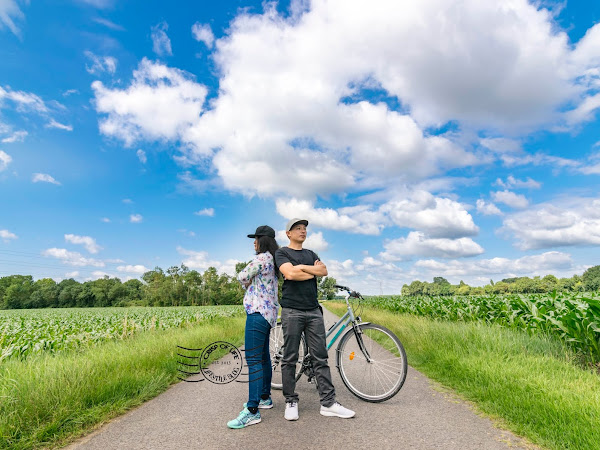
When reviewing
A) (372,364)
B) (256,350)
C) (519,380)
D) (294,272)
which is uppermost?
(294,272)

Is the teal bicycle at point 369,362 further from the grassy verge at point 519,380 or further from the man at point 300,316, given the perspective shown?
the grassy verge at point 519,380

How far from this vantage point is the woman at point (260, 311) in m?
3.89

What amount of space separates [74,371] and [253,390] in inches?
88.6

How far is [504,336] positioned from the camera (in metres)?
6.81

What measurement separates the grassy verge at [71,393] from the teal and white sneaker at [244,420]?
1414 mm

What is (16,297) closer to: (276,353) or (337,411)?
(276,353)

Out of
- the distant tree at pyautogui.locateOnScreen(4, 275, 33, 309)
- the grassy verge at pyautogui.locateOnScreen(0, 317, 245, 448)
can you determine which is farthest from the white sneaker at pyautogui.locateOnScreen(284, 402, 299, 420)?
the distant tree at pyautogui.locateOnScreen(4, 275, 33, 309)

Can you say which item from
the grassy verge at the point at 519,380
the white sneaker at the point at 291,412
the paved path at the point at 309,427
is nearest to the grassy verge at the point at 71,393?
the paved path at the point at 309,427

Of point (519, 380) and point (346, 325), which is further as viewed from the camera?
point (346, 325)

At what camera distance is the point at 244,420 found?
11.9 ft

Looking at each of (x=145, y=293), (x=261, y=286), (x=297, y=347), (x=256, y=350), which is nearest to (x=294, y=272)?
Answer: (x=261, y=286)

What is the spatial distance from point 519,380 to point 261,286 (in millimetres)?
3331

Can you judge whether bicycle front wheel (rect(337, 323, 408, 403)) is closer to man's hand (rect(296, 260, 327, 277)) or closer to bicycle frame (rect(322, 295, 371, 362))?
bicycle frame (rect(322, 295, 371, 362))

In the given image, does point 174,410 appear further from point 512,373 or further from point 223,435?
point 512,373
